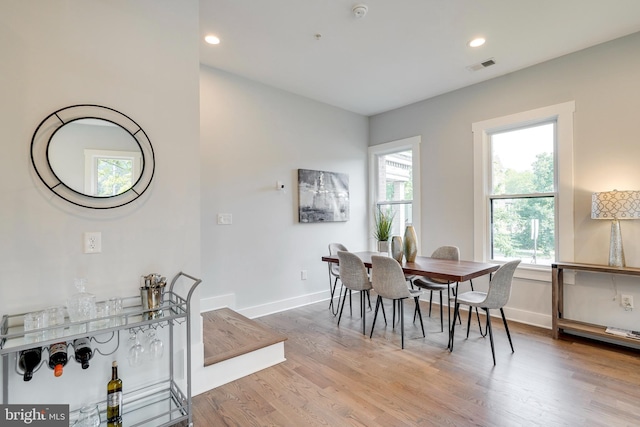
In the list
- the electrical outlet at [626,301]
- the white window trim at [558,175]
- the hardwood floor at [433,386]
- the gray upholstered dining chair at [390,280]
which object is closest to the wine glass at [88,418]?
the hardwood floor at [433,386]

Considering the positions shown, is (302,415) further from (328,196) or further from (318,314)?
(328,196)

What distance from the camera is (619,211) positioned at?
8.77 feet

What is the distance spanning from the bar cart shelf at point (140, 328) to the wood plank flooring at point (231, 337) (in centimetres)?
32

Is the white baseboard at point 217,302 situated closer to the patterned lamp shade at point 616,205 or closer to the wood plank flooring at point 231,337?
the wood plank flooring at point 231,337

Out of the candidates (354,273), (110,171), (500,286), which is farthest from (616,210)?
(110,171)

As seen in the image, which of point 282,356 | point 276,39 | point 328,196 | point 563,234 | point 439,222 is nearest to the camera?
point 282,356

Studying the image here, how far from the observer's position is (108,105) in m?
1.78

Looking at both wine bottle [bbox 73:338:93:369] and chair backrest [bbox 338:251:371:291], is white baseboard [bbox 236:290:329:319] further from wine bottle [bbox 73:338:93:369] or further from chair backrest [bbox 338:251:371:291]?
wine bottle [bbox 73:338:93:369]

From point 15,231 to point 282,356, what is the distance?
79.2 inches

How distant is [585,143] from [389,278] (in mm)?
2474

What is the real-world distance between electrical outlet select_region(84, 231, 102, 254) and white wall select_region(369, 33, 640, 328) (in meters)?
3.92

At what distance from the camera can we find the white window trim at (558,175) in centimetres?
317

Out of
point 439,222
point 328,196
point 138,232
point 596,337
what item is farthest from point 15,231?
point 596,337

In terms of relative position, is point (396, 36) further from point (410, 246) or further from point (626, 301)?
point (626, 301)
